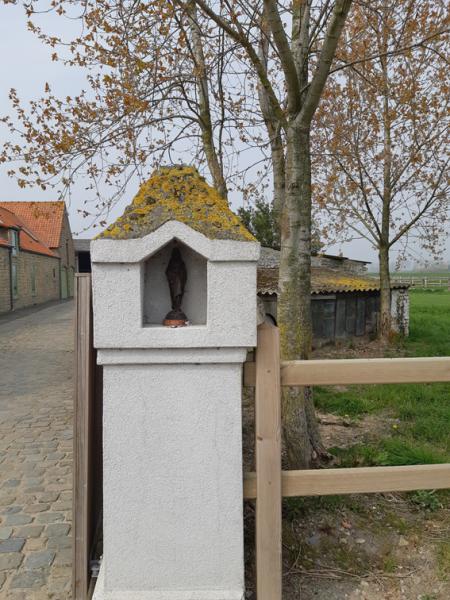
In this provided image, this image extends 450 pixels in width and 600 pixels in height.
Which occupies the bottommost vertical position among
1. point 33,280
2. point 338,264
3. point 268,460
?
point 268,460

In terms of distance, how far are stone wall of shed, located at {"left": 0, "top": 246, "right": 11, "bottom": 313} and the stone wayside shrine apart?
2411 cm

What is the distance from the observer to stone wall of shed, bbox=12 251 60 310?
28061 millimetres

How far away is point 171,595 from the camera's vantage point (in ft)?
8.61

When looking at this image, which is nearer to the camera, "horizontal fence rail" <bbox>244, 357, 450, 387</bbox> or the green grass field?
"horizontal fence rail" <bbox>244, 357, 450, 387</bbox>

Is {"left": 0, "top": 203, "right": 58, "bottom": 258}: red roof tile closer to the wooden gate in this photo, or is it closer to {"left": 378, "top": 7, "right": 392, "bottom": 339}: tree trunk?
{"left": 378, "top": 7, "right": 392, "bottom": 339}: tree trunk

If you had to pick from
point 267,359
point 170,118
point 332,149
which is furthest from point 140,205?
point 332,149

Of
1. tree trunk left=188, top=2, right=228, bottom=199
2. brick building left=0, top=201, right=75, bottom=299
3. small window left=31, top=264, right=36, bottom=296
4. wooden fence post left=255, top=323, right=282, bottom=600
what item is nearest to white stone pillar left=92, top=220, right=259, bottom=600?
wooden fence post left=255, top=323, right=282, bottom=600

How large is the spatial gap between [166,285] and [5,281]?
80.5 ft

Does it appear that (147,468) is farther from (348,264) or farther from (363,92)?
(348,264)

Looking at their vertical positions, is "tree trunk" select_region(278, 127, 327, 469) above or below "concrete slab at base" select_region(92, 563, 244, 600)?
above

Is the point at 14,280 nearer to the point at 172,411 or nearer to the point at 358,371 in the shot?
the point at 172,411

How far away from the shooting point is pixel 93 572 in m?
2.89

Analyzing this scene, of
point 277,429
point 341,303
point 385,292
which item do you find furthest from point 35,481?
point 385,292

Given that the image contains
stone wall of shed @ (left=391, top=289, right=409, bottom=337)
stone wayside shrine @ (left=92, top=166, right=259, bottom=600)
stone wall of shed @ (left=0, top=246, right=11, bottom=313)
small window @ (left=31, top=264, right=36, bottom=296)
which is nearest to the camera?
stone wayside shrine @ (left=92, top=166, right=259, bottom=600)
